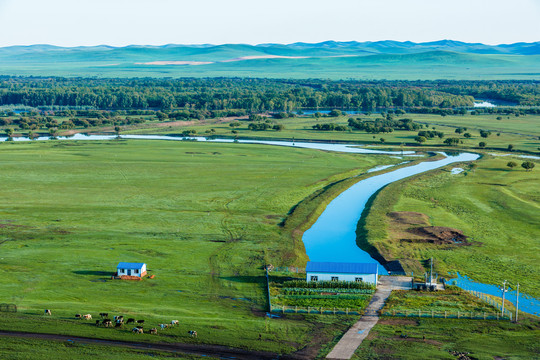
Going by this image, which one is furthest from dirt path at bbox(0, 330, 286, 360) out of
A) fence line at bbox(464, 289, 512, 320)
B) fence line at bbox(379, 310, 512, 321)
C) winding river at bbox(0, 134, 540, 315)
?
winding river at bbox(0, 134, 540, 315)

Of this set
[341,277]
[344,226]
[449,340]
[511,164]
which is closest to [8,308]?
[341,277]

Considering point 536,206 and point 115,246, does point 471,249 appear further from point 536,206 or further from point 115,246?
point 115,246

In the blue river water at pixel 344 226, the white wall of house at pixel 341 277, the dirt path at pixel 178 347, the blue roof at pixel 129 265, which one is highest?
the blue roof at pixel 129 265

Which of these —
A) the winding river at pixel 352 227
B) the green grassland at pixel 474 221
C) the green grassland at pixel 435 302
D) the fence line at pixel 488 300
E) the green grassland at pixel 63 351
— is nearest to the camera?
the green grassland at pixel 63 351

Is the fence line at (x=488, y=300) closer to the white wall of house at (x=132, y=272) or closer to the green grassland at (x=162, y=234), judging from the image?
the green grassland at (x=162, y=234)

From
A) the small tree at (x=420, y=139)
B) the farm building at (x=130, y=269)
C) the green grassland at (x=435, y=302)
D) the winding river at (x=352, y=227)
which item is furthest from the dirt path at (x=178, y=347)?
the small tree at (x=420, y=139)

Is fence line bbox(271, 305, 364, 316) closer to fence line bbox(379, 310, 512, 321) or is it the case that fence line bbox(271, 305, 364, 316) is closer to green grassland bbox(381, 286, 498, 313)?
fence line bbox(379, 310, 512, 321)
